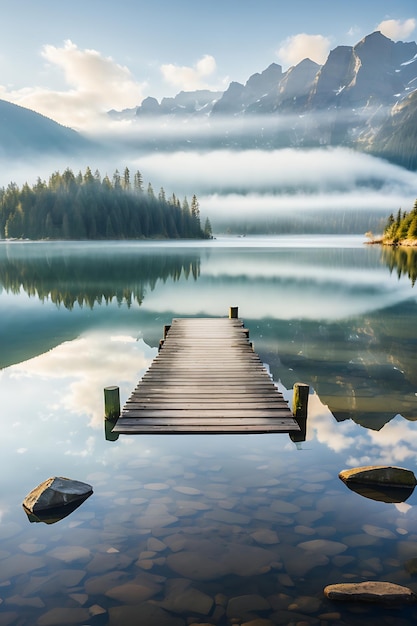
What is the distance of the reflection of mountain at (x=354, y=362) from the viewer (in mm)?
13492

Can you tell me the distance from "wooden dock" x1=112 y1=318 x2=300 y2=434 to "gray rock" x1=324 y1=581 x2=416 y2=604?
4329 millimetres

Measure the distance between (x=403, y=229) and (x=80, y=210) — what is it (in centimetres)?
10331

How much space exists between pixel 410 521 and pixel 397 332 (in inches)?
756

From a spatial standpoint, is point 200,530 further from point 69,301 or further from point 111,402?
point 69,301

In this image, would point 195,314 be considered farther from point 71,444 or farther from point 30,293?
point 71,444

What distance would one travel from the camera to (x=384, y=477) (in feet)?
27.8

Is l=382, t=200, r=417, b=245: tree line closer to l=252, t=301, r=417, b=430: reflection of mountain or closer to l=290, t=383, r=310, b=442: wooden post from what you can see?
l=252, t=301, r=417, b=430: reflection of mountain

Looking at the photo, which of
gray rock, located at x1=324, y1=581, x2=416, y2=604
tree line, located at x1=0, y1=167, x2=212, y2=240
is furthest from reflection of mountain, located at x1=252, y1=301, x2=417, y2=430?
tree line, located at x1=0, y1=167, x2=212, y2=240

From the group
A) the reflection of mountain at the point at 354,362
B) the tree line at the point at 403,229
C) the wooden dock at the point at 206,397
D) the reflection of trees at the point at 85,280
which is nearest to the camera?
the wooden dock at the point at 206,397

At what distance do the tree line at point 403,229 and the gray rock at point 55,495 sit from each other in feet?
392

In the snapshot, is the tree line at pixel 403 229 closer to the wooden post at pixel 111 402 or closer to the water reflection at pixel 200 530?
the water reflection at pixel 200 530

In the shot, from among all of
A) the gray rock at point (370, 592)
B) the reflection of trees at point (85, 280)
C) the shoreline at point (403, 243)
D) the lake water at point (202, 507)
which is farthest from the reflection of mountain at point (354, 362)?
the shoreline at point (403, 243)

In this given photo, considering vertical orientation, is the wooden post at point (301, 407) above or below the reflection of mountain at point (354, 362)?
above

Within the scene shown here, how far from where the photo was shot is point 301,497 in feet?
26.6
